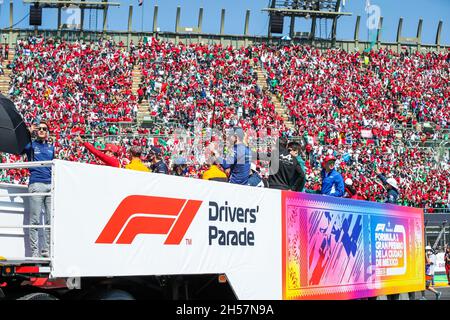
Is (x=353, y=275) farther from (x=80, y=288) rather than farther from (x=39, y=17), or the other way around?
(x=39, y=17)

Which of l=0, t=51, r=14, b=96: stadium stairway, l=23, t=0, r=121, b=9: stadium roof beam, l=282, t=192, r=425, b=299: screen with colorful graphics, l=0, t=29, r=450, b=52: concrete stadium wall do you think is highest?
l=23, t=0, r=121, b=9: stadium roof beam

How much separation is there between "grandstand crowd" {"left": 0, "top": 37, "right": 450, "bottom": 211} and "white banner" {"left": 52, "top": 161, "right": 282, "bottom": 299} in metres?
19.7

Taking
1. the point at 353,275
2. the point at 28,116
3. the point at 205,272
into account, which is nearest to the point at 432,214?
the point at 28,116

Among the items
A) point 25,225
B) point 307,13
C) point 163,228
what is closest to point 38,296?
point 25,225

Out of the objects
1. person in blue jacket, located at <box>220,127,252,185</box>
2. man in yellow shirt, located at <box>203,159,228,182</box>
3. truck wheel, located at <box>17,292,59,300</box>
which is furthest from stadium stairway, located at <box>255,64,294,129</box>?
truck wheel, located at <box>17,292,59,300</box>

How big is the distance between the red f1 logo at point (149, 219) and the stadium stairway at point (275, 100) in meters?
31.0

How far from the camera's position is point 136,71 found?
4216 cm

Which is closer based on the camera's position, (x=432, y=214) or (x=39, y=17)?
(x=432, y=214)

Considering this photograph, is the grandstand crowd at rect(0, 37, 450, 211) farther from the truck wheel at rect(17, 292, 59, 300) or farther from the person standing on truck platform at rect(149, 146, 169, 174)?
the truck wheel at rect(17, 292, 59, 300)

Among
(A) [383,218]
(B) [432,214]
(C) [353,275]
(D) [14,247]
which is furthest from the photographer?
(B) [432,214]

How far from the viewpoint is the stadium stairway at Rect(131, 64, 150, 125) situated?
3716cm

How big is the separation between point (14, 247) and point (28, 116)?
27098 mm
